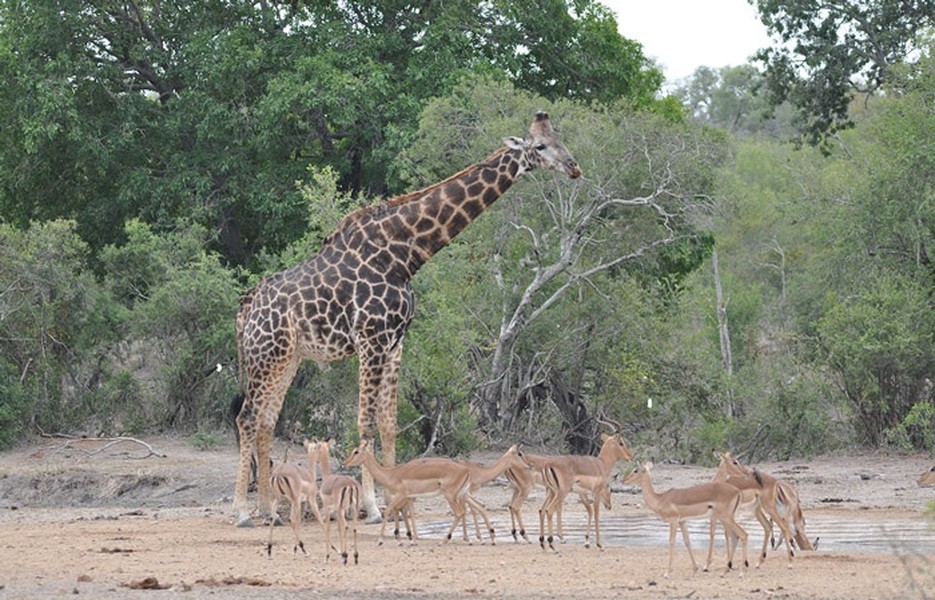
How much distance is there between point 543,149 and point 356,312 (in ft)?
9.11

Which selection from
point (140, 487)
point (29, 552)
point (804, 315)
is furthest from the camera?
point (804, 315)

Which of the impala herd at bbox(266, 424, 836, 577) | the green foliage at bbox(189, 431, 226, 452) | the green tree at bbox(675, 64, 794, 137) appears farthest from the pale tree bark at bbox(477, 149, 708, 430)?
the green tree at bbox(675, 64, 794, 137)

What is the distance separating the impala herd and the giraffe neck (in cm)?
277

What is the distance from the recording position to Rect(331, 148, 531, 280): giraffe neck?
17344mm

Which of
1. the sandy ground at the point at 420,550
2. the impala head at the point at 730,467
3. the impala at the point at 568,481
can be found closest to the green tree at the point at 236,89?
the sandy ground at the point at 420,550

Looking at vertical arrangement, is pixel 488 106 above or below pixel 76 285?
above

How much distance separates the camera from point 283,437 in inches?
968

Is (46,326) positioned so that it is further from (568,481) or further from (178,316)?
(568,481)

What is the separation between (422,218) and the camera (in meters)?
17.5

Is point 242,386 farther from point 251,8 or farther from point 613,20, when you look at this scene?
point 613,20

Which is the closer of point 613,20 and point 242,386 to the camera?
point 242,386

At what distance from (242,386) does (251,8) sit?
46.1ft

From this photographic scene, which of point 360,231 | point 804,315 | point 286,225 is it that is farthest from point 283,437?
point 804,315

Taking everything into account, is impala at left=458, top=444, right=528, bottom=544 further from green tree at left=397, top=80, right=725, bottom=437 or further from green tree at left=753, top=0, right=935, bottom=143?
green tree at left=753, top=0, right=935, bottom=143
